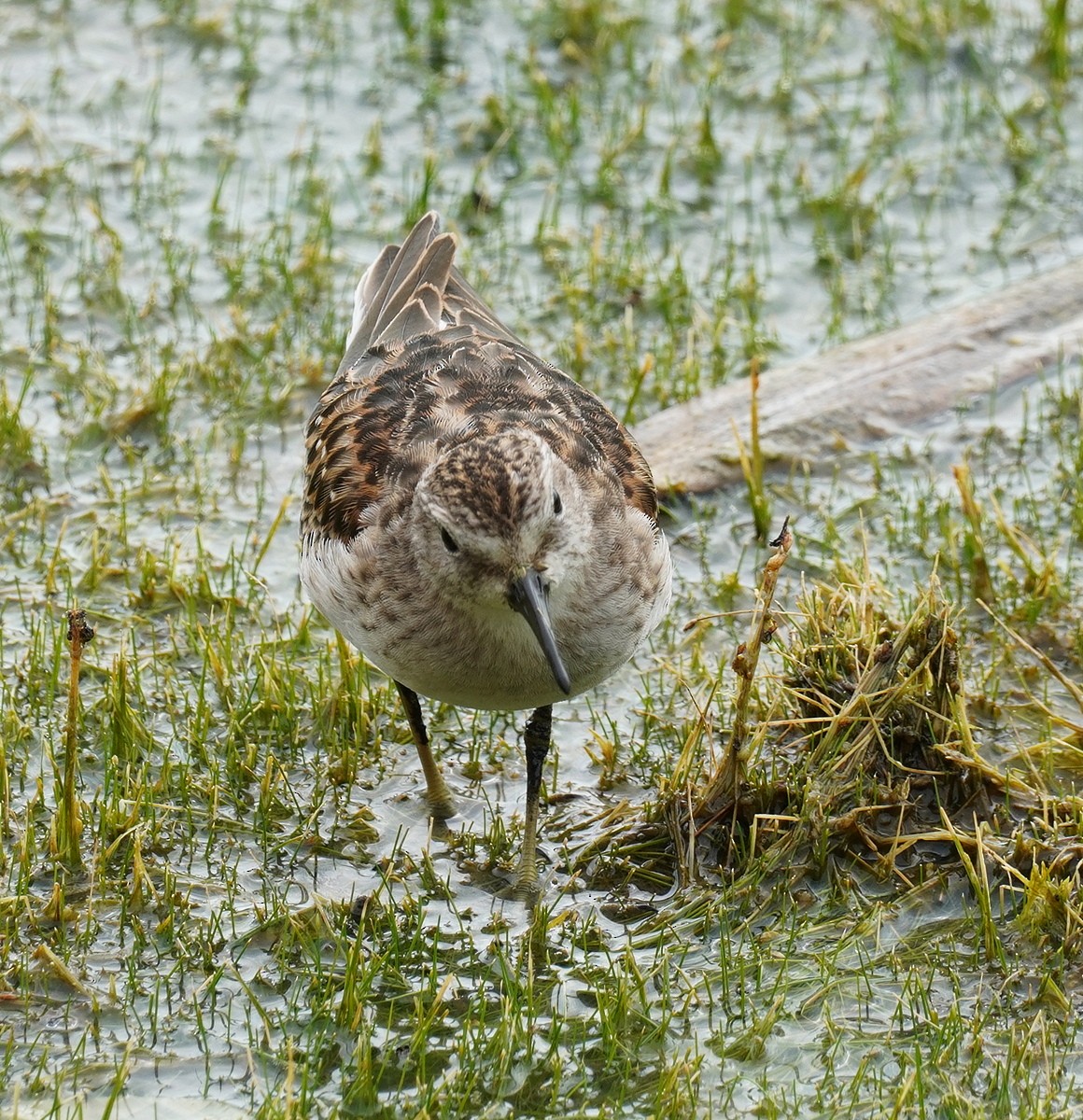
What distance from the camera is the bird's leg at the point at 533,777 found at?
6.18 m

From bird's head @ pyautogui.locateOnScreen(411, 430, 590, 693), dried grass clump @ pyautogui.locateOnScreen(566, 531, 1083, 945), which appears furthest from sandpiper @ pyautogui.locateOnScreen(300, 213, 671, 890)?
dried grass clump @ pyautogui.locateOnScreen(566, 531, 1083, 945)

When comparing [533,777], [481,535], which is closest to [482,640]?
[481,535]

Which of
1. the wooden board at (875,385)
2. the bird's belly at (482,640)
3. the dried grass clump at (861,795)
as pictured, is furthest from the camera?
the wooden board at (875,385)

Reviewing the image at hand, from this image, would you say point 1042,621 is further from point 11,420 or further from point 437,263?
point 11,420

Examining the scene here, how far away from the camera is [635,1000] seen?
548 centimetres

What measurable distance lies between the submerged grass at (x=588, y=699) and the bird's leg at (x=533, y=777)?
14 centimetres

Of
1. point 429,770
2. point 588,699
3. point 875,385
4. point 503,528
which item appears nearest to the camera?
point 503,528

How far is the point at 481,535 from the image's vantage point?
532 centimetres

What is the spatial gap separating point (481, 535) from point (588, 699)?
2045mm

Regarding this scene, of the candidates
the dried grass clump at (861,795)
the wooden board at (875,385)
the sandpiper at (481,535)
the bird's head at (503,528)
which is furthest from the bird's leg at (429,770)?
the wooden board at (875,385)

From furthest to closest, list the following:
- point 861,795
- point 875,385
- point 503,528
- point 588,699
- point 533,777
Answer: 1. point 875,385
2. point 588,699
3. point 533,777
4. point 861,795
5. point 503,528

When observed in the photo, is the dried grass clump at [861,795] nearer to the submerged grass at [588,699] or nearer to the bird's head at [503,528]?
the submerged grass at [588,699]

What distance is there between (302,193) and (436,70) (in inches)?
69.7

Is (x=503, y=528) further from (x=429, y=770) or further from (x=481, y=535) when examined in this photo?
(x=429, y=770)
